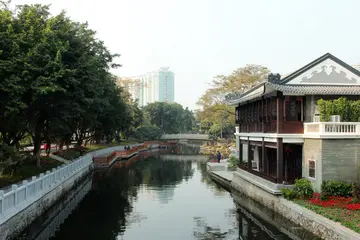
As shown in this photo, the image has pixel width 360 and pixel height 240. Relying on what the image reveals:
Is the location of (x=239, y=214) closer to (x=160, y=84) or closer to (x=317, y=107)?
(x=317, y=107)

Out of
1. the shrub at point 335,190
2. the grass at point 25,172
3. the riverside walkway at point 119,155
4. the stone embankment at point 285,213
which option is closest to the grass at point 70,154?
the riverside walkway at point 119,155

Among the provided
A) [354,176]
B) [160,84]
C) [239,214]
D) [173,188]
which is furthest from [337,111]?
[160,84]

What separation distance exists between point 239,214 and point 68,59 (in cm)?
1315

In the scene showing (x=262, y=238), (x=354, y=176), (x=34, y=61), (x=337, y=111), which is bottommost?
(x=262, y=238)

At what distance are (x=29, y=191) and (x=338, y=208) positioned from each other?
1292 centimetres

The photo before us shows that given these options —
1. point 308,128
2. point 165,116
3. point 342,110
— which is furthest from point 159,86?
point 342,110

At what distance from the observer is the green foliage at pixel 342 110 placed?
691 inches

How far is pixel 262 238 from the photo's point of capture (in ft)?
49.3

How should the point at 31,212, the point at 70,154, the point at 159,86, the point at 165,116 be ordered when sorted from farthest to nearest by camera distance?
the point at 159,86, the point at 165,116, the point at 70,154, the point at 31,212

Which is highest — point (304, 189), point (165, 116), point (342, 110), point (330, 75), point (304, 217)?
point (165, 116)

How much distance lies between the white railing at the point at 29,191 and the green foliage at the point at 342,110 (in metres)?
13.8

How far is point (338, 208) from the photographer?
14.7 metres

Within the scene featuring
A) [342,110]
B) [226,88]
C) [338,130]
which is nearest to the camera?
[338,130]

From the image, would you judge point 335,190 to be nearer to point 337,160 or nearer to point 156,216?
point 337,160
